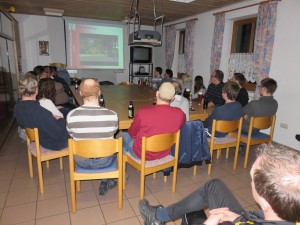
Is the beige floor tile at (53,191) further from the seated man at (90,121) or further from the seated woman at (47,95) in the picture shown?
the seated woman at (47,95)

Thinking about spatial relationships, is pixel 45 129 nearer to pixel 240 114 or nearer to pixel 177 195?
pixel 177 195

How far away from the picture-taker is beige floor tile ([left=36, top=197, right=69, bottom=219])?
198cm

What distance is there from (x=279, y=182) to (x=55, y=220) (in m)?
1.83

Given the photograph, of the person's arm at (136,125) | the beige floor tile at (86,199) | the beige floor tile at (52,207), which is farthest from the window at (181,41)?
the beige floor tile at (52,207)

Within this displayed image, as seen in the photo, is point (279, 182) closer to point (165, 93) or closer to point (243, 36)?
point (165, 93)

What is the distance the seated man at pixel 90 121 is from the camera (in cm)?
186

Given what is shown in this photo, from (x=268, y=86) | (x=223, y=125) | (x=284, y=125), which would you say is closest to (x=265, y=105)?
(x=268, y=86)

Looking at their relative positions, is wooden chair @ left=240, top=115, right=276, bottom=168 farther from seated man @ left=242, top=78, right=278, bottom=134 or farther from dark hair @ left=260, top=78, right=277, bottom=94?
dark hair @ left=260, top=78, right=277, bottom=94

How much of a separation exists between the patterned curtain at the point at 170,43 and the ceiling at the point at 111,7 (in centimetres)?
62

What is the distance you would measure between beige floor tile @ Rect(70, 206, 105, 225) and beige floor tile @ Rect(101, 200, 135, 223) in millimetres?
49

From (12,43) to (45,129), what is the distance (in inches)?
185

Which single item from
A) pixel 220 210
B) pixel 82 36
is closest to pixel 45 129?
pixel 220 210

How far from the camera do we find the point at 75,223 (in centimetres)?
187

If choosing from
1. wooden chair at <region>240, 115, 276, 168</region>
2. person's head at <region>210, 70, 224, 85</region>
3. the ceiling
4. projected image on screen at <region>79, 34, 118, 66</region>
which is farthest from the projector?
projected image on screen at <region>79, 34, 118, 66</region>
